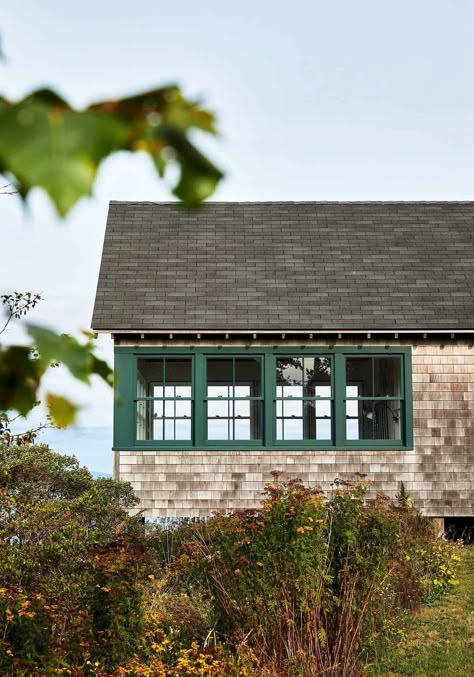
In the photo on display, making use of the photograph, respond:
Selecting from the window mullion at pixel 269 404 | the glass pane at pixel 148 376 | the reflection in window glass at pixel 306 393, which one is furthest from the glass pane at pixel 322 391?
the window mullion at pixel 269 404

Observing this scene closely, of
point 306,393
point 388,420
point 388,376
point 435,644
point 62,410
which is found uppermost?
point 388,376

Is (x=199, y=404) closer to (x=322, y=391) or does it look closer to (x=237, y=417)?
(x=237, y=417)

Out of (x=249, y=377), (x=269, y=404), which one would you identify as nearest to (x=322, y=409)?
(x=249, y=377)

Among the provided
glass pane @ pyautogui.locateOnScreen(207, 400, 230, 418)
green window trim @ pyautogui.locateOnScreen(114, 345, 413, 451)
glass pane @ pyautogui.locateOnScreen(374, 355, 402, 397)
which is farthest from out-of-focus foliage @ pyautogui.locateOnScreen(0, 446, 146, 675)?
glass pane @ pyautogui.locateOnScreen(207, 400, 230, 418)

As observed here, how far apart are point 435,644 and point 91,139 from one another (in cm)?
947

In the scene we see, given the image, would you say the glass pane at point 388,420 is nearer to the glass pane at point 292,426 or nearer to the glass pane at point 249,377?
the glass pane at point 292,426

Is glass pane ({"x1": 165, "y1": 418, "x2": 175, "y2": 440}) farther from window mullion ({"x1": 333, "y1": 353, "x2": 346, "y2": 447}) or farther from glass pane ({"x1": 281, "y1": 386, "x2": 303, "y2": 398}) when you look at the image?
window mullion ({"x1": 333, "y1": 353, "x2": 346, "y2": 447})

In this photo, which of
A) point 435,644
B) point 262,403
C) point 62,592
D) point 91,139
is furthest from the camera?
point 262,403

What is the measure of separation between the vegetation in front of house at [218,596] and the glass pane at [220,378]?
9.66m

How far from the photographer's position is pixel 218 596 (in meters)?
8.05

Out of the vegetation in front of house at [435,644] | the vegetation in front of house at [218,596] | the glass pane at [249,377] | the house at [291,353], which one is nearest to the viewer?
the vegetation in front of house at [218,596]

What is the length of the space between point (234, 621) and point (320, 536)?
3.47 feet

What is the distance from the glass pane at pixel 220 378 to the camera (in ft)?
63.0

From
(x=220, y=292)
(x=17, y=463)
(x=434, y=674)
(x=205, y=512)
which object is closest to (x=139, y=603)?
(x=434, y=674)
